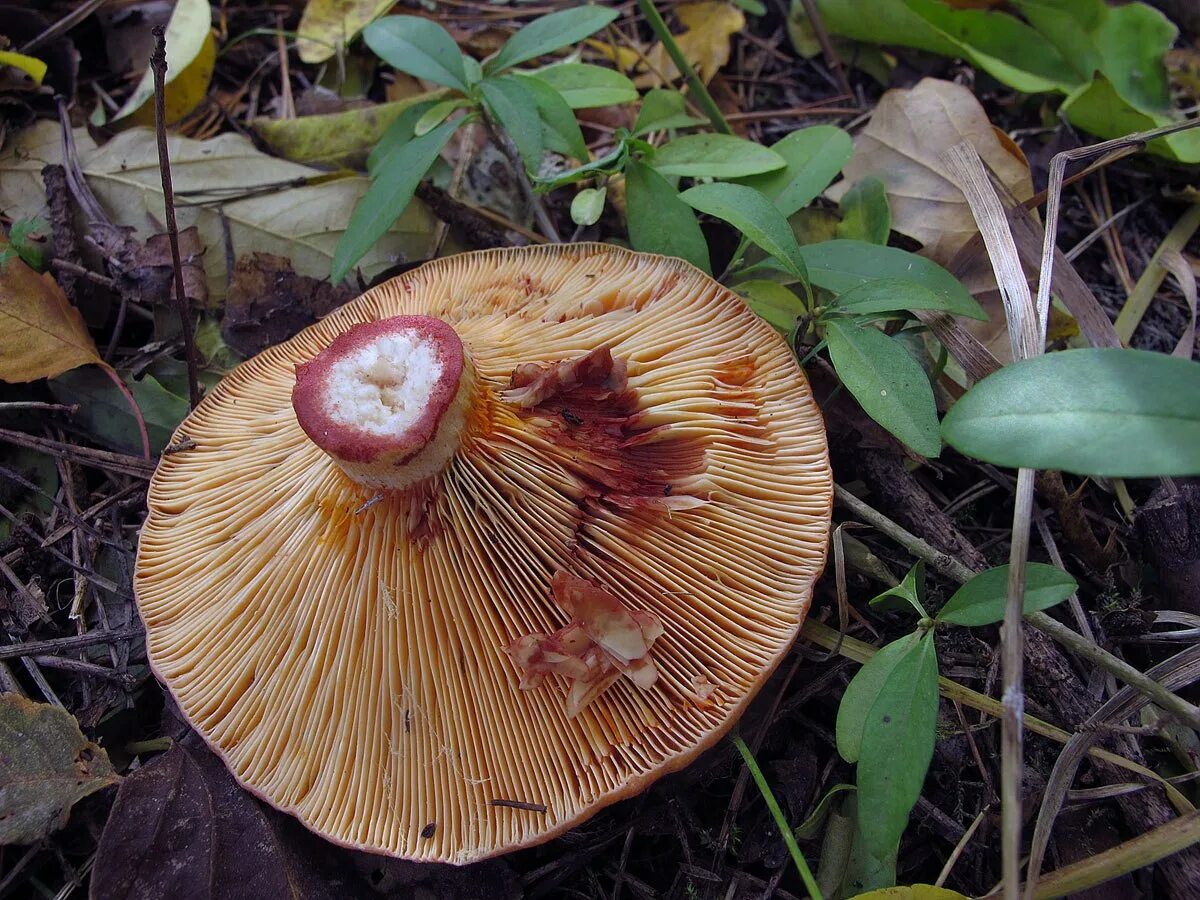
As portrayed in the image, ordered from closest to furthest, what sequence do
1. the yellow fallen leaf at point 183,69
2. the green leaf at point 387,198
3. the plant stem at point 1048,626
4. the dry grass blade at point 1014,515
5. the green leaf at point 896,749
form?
1. the dry grass blade at point 1014,515
2. the green leaf at point 896,749
3. the plant stem at point 1048,626
4. the green leaf at point 387,198
5. the yellow fallen leaf at point 183,69

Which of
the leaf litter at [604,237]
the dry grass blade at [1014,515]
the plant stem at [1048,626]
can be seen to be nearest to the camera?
the dry grass blade at [1014,515]

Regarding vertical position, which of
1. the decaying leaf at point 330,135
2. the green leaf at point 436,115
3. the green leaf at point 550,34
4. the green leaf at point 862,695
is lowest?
the green leaf at point 862,695

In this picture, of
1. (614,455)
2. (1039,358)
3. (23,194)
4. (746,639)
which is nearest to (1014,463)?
(1039,358)

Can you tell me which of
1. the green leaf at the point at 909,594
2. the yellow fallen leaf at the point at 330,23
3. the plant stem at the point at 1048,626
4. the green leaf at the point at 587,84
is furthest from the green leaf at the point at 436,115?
the green leaf at the point at 909,594

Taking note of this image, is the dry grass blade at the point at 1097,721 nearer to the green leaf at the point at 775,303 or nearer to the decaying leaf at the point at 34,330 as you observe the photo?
the green leaf at the point at 775,303

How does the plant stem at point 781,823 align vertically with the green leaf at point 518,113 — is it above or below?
below

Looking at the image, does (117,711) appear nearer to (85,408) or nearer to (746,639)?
(85,408)

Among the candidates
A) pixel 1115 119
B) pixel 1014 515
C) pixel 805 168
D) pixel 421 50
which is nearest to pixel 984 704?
pixel 1014 515

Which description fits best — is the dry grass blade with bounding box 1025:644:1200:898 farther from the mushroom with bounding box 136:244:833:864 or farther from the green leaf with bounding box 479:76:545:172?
the green leaf with bounding box 479:76:545:172
